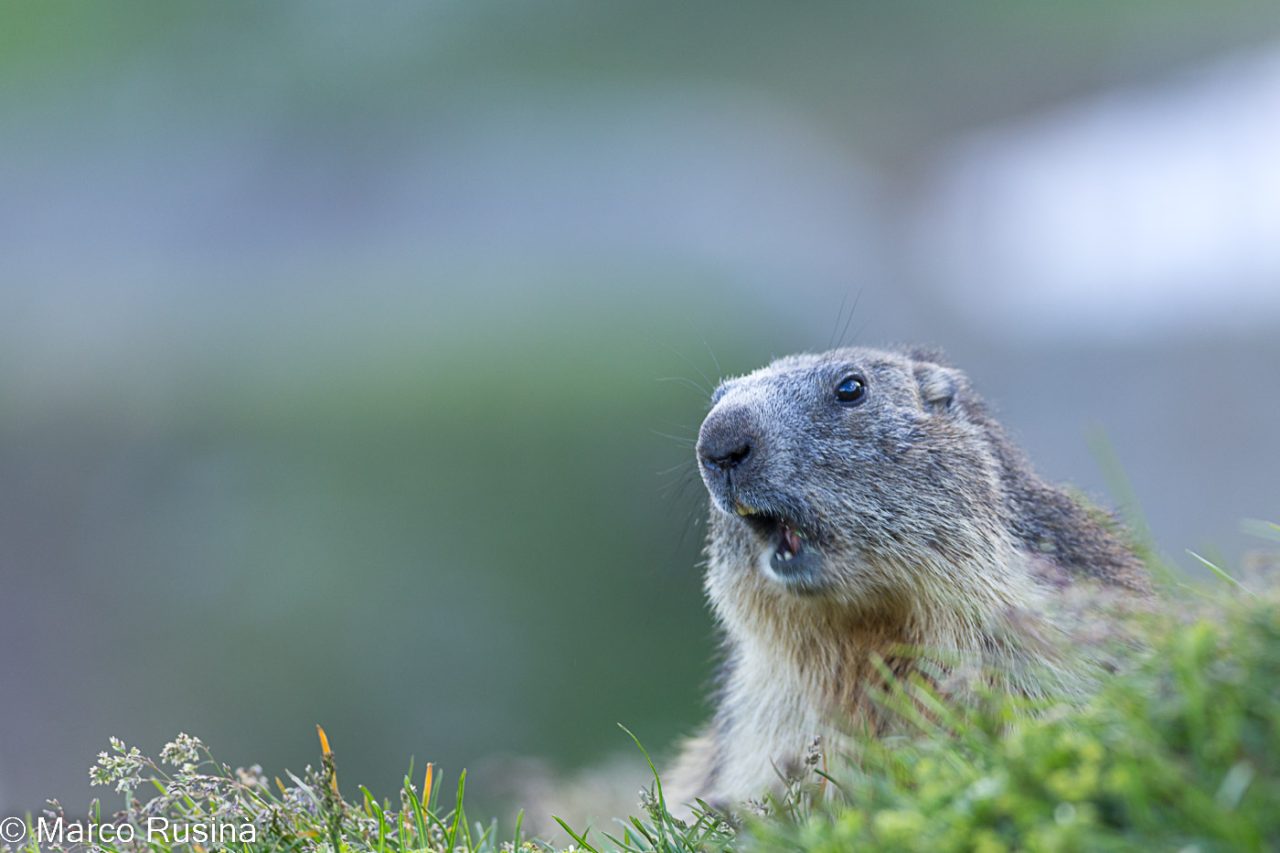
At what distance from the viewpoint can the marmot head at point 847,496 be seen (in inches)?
185

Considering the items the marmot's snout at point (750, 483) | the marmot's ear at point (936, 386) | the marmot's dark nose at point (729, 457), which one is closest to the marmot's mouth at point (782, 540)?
the marmot's snout at point (750, 483)

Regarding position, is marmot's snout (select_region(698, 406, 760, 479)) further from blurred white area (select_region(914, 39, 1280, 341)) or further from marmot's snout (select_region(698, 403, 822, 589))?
blurred white area (select_region(914, 39, 1280, 341))

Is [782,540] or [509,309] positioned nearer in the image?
[782,540]

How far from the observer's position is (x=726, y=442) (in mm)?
4707

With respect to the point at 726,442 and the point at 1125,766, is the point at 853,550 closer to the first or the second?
the point at 726,442

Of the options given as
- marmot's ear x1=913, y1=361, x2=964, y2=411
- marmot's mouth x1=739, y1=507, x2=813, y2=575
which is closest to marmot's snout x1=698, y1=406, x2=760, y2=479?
marmot's mouth x1=739, y1=507, x2=813, y2=575

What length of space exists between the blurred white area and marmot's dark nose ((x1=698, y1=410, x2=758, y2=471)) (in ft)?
51.0

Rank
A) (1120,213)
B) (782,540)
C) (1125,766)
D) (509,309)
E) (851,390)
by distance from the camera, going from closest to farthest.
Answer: (1125,766) < (782,540) < (851,390) < (509,309) < (1120,213)

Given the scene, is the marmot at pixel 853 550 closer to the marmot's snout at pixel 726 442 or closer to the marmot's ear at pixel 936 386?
the marmot's snout at pixel 726 442

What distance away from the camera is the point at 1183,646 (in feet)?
8.47

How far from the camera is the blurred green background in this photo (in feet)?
40.9

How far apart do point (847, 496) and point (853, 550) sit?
0.63 ft

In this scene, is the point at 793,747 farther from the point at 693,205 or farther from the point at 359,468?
the point at 693,205

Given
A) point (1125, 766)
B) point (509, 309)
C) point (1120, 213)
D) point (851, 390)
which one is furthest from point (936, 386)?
point (1120, 213)
